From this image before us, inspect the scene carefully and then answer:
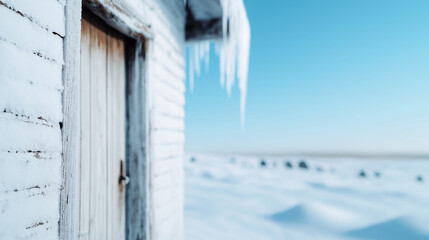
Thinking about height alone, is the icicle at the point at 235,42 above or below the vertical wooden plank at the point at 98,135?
above

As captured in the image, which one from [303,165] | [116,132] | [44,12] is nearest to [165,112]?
[116,132]

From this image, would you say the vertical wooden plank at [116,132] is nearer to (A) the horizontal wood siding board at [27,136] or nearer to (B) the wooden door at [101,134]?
(B) the wooden door at [101,134]

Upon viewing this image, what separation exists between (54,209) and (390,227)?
6.01 metres

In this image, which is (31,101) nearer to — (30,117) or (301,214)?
(30,117)

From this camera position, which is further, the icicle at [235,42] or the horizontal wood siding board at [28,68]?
the icicle at [235,42]

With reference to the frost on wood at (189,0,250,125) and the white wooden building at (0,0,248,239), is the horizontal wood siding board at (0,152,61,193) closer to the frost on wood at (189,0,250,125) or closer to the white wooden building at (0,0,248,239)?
the white wooden building at (0,0,248,239)

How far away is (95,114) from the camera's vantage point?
5.95ft

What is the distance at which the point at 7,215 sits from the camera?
927 mm

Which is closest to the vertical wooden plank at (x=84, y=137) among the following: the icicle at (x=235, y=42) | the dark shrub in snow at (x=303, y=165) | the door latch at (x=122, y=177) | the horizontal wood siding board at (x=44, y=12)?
the door latch at (x=122, y=177)

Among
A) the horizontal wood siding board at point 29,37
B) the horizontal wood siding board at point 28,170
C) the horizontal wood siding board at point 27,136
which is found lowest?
the horizontal wood siding board at point 28,170

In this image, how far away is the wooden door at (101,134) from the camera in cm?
170

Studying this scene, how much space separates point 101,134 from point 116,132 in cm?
18

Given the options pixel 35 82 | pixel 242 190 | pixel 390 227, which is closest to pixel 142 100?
pixel 35 82

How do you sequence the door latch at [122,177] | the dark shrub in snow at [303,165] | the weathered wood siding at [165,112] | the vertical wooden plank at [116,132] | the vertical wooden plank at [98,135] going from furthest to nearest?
1. the dark shrub in snow at [303,165]
2. the weathered wood siding at [165,112]
3. the door latch at [122,177]
4. the vertical wooden plank at [116,132]
5. the vertical wooden plank at [98,135]
